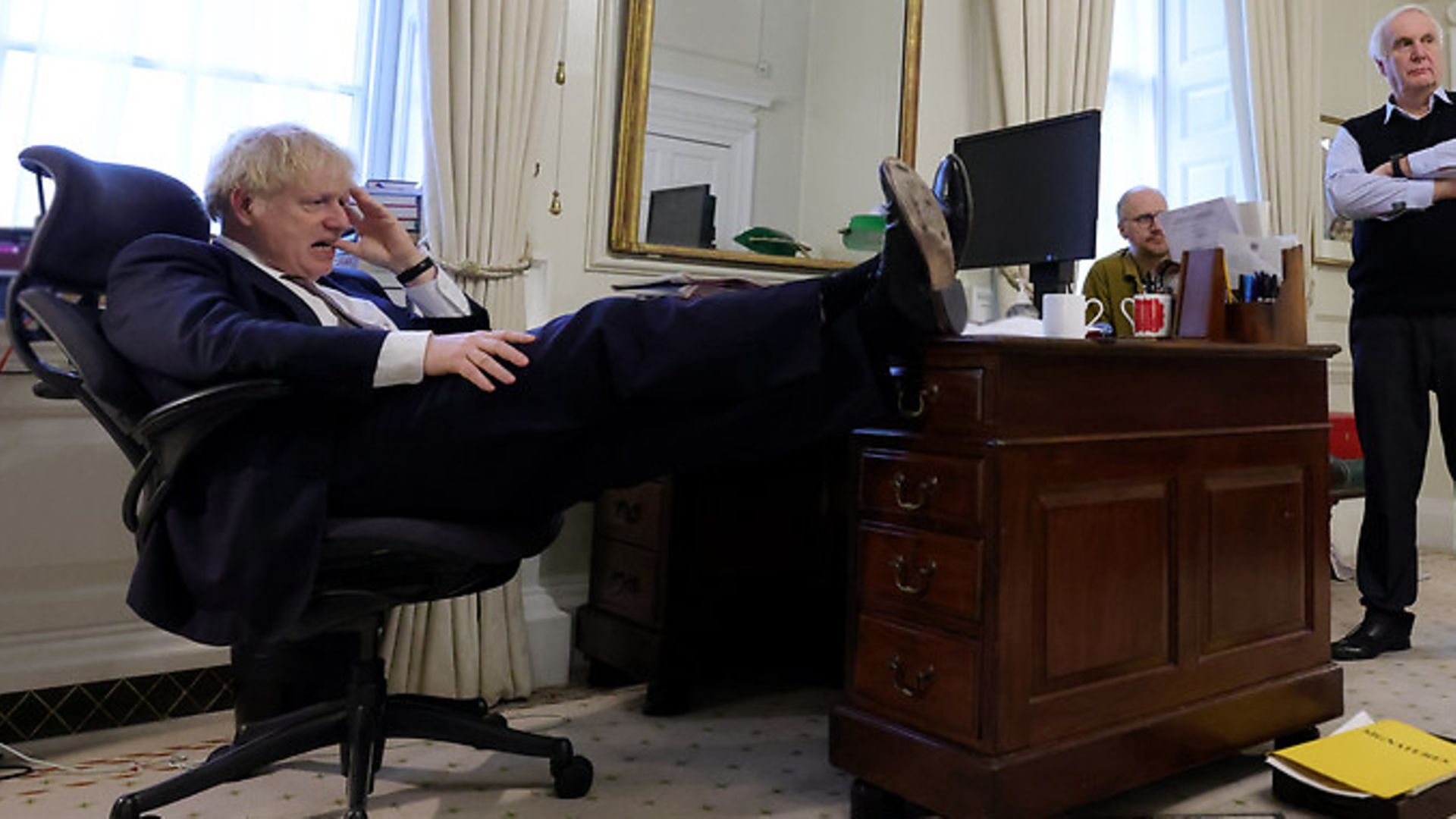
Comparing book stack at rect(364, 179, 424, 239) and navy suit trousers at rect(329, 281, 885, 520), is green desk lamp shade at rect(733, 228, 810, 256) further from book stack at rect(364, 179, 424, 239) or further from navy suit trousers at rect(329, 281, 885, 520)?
navy suit trousers at rect(329, 281, 885, 520)

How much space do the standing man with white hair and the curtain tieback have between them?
2076mm

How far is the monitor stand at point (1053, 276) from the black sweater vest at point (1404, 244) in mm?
992

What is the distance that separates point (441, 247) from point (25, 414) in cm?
83

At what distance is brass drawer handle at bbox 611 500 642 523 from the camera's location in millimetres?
2277

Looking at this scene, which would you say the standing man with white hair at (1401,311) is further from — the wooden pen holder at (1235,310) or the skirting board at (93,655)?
the skirting board at (93,655)

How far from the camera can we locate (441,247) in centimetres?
225

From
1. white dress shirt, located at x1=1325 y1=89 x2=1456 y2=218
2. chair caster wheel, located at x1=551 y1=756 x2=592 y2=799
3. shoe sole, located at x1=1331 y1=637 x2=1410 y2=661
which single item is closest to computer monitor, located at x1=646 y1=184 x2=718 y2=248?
chair caster wheel, located at x1=551 y1=756 x2=592 y2=799

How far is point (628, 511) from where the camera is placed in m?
2.31

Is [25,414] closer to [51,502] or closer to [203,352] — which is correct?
[51,502]

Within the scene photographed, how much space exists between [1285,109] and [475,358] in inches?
141

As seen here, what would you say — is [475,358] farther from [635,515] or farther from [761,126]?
[761,126]

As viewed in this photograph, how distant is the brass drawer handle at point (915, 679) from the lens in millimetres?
1556

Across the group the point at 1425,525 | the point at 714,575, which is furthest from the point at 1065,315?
the point at 1425,525

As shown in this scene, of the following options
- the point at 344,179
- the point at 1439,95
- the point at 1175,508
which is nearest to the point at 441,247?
the point at 344,179
